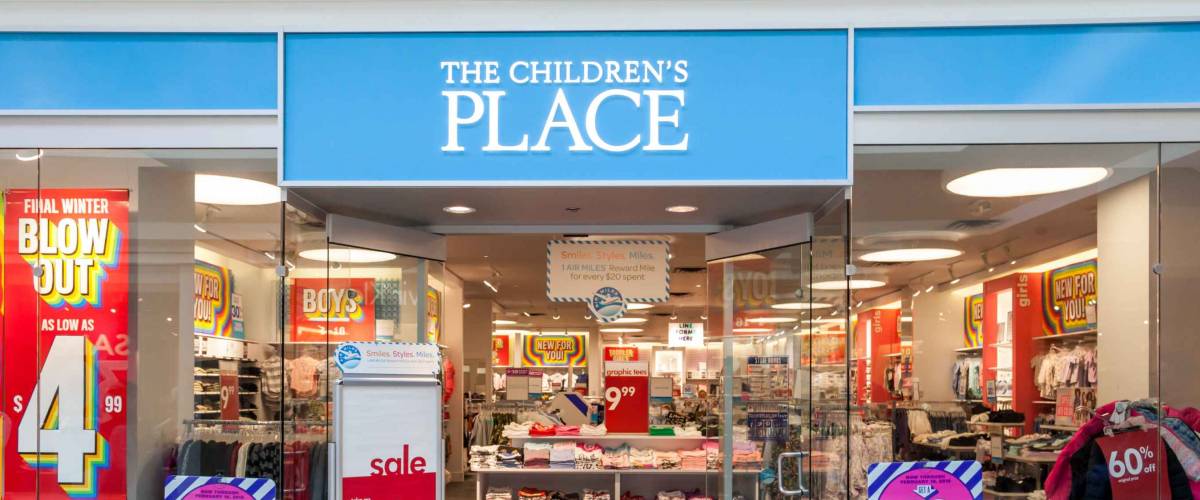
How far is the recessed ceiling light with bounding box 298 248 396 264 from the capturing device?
18.6ft

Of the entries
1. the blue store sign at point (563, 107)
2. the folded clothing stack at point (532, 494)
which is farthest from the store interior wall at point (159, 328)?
the folded clothing stack at point (532, 494)

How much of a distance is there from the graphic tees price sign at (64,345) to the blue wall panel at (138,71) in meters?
0.50

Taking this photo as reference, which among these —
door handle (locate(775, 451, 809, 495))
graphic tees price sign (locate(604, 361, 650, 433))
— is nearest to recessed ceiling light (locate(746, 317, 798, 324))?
door handle (locate(775, 451, 809, 495))

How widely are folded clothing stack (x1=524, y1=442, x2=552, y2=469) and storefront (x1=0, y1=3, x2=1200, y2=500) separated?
3143mm

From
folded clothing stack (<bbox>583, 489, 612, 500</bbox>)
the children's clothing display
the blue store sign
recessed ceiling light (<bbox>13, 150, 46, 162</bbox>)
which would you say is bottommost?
folded clothing stack (<bbox>583, 489, 612, 500</bbox>)

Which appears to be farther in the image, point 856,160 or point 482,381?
point 482,381

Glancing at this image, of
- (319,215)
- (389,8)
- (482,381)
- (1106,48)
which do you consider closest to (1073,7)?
(1106,48)

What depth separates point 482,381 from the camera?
20.1m

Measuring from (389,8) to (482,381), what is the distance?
1543cm

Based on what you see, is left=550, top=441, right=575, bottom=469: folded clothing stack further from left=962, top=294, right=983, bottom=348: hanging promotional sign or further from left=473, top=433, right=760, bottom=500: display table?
left=962, top=294, right=983, bottom=348: hanging promotional sign

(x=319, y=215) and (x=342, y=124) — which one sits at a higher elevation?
(x=342, y=124)

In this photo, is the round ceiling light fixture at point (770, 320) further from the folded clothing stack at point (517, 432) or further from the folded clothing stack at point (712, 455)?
the folded clothing stack at point (517, 432)

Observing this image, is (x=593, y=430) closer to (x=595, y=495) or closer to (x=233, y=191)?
(x=595, y=495)

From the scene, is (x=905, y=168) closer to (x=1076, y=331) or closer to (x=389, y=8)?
(x=1076, y=331)
